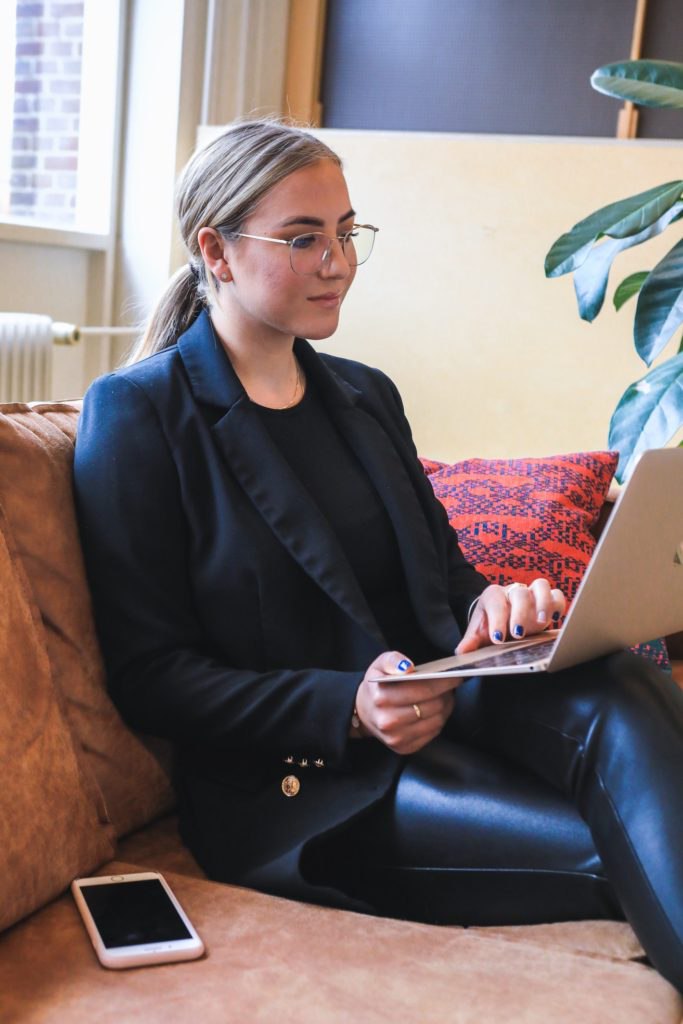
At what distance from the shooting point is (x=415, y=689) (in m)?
1.21

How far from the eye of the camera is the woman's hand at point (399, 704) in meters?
Result: 1.21

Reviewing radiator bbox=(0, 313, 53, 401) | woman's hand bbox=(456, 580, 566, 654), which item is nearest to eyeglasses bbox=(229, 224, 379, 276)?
woman's hand bbox=(456, 580, 566, 654)

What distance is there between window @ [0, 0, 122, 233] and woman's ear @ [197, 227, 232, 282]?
166 cm

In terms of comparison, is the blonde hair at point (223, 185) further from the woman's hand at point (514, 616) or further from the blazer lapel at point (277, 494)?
the woman's hand at point (514, 616)

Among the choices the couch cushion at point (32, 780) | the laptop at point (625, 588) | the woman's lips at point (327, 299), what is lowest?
the couch cushion at point (32, 780)

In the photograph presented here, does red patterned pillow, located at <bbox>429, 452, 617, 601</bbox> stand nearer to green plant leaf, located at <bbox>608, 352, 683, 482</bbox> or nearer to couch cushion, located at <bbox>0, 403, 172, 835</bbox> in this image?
green plant leaf, located at <bbox>608, 352, 683, 482</bbox>

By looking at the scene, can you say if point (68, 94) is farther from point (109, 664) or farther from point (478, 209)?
point (109, 664)

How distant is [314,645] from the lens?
1395mm

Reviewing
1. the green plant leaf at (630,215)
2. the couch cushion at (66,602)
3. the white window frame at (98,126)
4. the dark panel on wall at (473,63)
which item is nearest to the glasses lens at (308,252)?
the couch cushion at (66,602)

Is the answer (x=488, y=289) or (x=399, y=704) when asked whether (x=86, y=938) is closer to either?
(x=399, y=704)

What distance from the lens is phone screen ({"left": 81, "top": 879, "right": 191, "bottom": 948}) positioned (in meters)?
1.06

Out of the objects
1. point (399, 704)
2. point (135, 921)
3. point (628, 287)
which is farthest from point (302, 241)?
point (628, 287)

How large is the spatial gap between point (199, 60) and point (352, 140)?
536 millimetres

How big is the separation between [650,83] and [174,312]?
90 centimetres
